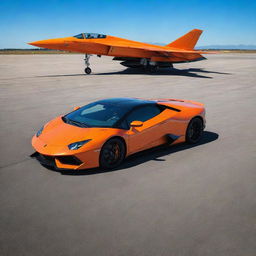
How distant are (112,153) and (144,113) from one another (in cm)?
125

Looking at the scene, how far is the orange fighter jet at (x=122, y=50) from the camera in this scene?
920 inches

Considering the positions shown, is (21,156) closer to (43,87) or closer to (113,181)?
(113,181)

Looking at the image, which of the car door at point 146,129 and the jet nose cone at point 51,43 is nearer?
the car door at point 146,129

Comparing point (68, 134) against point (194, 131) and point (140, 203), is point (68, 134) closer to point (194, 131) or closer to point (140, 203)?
point (140, 203)

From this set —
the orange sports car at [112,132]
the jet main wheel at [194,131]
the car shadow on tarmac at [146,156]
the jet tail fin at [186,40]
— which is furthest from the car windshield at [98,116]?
the jet tail fin at [186,40]

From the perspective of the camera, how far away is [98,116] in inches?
240

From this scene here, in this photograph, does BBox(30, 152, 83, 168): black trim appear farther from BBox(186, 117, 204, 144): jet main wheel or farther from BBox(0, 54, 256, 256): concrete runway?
BBox(186, 117, 204, 144): jet main wheel

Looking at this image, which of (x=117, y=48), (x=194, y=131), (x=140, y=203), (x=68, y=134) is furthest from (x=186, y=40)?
(x=140, y=203)

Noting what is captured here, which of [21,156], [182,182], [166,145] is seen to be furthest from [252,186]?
[21,156]

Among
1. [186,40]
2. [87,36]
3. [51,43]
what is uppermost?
[186,40]

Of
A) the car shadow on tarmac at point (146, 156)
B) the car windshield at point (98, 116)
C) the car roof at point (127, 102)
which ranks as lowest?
the car shadow on tarmac at point (146, 156)

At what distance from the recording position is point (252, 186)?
491cm

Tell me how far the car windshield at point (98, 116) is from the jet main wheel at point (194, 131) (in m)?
1.82

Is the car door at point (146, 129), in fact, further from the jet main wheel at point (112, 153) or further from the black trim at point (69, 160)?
the black trim at point (69, 160)
